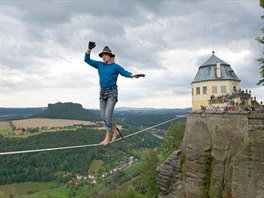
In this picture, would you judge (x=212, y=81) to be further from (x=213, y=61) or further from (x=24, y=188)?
(x=24, y=188)

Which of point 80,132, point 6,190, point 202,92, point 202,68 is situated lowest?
point 6,190

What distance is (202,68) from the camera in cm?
4425

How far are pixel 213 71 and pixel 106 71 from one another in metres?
34.7

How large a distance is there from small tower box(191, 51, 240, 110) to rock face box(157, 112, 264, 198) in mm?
10199

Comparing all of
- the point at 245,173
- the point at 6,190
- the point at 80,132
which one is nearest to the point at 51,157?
the point at 80,132

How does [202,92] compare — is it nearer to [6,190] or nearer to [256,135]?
[256,135]

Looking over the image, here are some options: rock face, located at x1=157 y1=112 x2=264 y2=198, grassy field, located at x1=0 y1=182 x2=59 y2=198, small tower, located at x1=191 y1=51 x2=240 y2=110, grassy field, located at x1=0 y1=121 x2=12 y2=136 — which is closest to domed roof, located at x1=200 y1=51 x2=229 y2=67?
small tower, located at x1=191 y1=51 x2=240 y2=110

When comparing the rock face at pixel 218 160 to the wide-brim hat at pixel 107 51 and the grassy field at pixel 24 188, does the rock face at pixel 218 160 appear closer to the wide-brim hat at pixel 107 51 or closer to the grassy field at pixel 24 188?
the wide-brim hat at pixel 107 51

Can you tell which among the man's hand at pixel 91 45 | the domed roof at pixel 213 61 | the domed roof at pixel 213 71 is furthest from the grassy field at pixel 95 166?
the man's hand at pixel 91 45

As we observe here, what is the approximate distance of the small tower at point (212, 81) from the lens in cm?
4206

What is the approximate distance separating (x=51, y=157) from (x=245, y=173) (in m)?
152

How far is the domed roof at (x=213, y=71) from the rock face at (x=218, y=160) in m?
11.3

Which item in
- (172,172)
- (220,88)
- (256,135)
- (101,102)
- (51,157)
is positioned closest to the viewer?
(101,102)

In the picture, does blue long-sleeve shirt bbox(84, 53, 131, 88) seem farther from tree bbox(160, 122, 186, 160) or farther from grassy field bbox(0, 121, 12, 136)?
grassy field bbox(0, 121, 12, 136)
